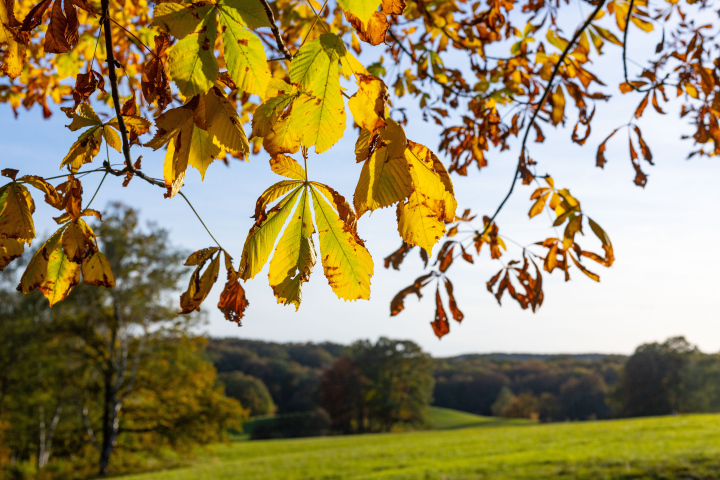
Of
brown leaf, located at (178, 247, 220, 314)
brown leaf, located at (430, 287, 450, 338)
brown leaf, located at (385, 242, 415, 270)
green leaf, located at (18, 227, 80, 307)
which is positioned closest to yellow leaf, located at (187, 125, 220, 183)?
brown leaf, located at (178, 247, 220, 314)

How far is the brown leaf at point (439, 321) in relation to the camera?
1874mm

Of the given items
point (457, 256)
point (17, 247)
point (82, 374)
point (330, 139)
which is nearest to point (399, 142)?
point (330, 139)

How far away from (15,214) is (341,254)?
0.59 meters

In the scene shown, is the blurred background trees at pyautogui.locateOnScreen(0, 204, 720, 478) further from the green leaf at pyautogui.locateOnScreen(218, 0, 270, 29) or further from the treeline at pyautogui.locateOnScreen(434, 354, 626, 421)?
the treeline at pyautogui.locateOnScreen(434, 354, 626, 421)

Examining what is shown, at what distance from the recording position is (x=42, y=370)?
64.3 feet

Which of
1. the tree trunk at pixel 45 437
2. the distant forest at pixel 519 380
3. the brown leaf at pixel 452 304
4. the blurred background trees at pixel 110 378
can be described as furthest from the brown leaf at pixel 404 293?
the distant forest at pixel 519 380

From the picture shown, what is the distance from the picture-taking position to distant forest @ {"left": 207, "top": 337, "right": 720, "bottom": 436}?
41406 mm

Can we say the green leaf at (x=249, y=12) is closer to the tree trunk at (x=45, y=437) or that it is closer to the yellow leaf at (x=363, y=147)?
the yellow leaf at (x=363, y=147)

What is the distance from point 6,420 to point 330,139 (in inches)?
999

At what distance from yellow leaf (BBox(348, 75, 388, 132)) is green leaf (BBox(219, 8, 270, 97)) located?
15 centimetres

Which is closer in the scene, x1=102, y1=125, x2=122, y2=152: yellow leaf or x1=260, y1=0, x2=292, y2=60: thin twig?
x1=260, y1=0, x2=292, y2=60: thin twig

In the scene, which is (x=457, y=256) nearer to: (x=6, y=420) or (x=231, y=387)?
(x=6, y=420)

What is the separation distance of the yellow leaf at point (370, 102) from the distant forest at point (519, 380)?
35523mm

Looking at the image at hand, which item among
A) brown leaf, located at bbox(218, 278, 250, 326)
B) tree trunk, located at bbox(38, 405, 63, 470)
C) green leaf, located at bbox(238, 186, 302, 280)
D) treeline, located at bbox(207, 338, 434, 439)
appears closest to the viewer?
green leaf, located at bbox(238, 186, 302, 280)
